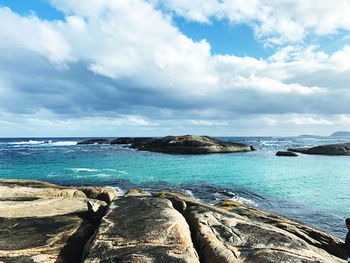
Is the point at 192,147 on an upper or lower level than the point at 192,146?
lower

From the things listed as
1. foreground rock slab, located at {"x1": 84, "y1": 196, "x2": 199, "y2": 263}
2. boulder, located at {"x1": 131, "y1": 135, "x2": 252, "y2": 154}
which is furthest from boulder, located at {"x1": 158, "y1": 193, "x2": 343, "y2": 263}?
boulder, located at {"x1": 131, "y1": 135, "x2": 252, "y2": 154}

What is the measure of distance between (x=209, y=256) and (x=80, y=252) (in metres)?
3.48

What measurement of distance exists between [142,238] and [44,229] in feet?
10.5

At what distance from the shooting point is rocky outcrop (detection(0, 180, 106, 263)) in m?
4.64

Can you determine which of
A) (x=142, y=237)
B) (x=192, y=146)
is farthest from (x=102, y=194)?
(x=192, y=146)

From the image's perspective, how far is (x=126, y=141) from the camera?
99.2 m

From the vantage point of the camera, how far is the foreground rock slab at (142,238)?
13.2 ft

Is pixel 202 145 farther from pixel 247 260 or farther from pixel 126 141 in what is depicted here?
pixel 126 141

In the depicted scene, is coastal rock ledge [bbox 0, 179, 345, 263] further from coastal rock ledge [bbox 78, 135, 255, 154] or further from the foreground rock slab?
coastal rock ledge [bbox 78, 135, 255, 154]

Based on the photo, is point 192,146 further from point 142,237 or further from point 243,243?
point 142,237

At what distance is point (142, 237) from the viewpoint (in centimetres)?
475

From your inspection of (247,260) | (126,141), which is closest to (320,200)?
(247,260)

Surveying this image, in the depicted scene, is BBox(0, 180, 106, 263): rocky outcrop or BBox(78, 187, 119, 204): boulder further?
BBox(78, 187, 119, 204): boulder

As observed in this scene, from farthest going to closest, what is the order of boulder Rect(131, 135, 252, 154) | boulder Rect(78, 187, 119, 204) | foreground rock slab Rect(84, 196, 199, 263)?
boulder Rect(131, 135, 252, 154), boulder Rect(78, 187, 119, 204), foreground rock slab Rect(84, 196, 199, 263)
